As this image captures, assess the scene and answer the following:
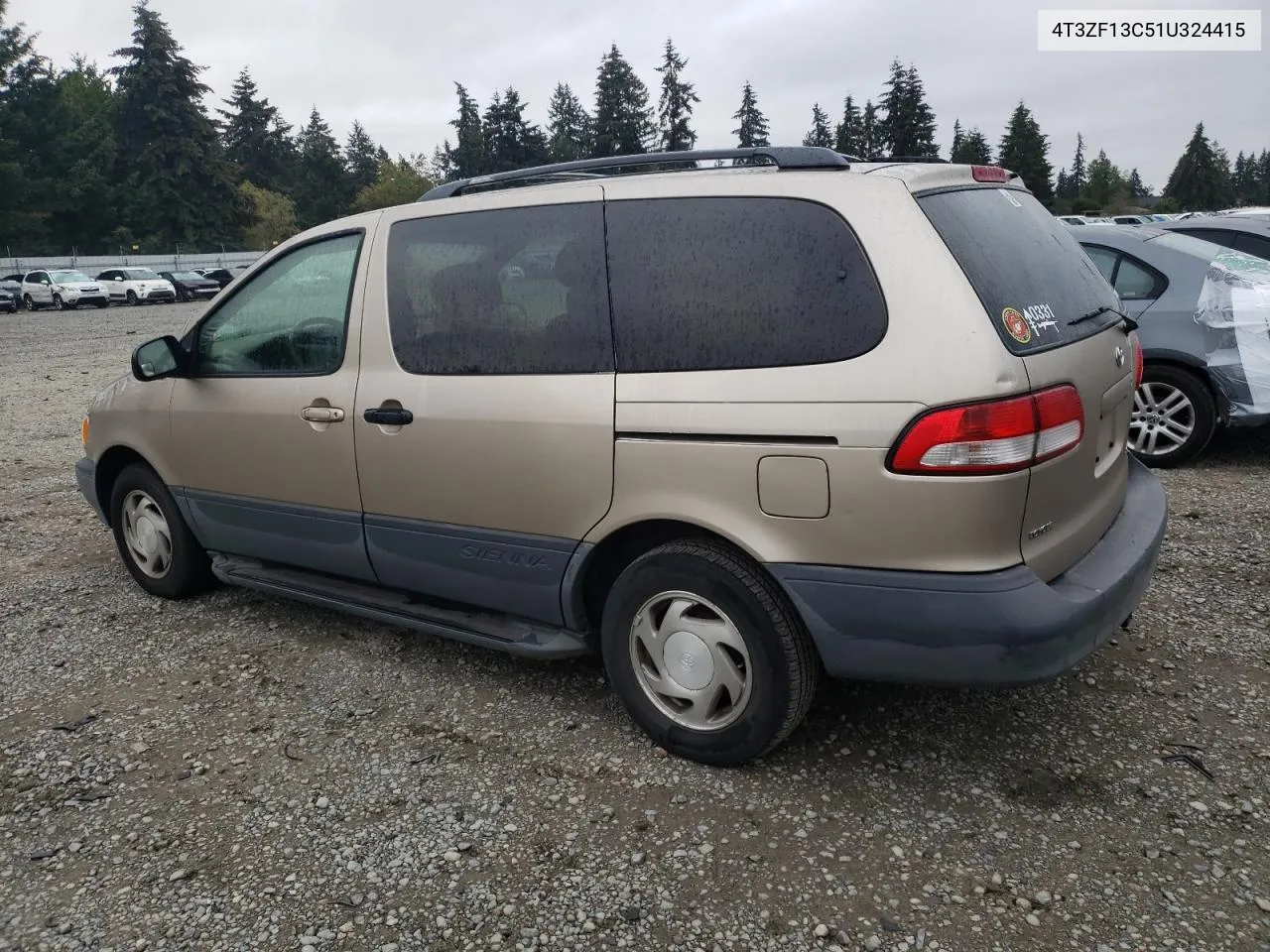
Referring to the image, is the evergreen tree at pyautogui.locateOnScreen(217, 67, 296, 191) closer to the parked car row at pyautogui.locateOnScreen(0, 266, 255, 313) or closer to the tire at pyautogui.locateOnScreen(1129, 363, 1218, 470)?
the parked car row at pyautogui.locateOnScreen(0, 266, 255, 313)

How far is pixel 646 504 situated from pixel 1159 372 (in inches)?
187

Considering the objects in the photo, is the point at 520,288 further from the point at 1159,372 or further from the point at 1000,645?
the point at 1159,372

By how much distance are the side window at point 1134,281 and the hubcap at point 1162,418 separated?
1.94 feet

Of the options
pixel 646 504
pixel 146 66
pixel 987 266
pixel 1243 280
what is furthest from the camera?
pixel 146 66

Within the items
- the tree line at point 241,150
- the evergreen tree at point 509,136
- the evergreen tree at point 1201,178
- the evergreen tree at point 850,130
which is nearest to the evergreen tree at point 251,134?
the tree line at point 241,150

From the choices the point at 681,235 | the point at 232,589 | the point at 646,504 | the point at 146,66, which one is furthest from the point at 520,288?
the point at 146,66

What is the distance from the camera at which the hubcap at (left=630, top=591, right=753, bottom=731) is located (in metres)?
2.94

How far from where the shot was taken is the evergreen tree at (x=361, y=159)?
94.8 meters

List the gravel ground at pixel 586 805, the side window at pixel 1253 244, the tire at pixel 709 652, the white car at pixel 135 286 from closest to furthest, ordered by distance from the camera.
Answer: the gravel ground at pixel 586 805 → the tire at pixel 709 652 → the side window at pixel 1253 244 → the white car at pixel 135 286

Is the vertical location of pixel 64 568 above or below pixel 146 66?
below

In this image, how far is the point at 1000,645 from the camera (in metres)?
2.51

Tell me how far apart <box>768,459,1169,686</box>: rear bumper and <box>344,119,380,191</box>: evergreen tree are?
309 ft

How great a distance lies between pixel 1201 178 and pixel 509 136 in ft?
223

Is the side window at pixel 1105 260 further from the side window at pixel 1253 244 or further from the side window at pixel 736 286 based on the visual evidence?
the side window at pixel 736 286
